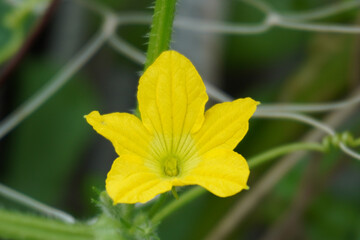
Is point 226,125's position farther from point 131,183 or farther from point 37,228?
point 37,228

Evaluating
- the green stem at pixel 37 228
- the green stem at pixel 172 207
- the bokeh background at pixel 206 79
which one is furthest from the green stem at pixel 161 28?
the bokeh background at pixel 206 79

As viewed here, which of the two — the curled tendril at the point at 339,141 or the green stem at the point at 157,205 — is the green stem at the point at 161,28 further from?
the curled tendril at the point at 339,141

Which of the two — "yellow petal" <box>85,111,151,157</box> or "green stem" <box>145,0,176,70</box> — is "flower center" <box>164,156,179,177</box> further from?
"green stem" <box>145,0,176,70</box>

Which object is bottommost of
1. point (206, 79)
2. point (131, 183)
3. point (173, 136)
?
point (131, 183)

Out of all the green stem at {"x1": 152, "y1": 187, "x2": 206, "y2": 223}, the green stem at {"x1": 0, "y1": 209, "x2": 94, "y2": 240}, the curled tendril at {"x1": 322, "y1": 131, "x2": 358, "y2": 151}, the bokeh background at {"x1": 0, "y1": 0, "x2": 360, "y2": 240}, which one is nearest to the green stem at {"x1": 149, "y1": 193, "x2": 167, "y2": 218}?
the green stem at {"x1": 152, "y1": 187, "x2": 206, "y2": 223}

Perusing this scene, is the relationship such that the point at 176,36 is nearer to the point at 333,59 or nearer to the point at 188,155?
the point at 333,59

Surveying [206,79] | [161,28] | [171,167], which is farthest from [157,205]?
[206,79]

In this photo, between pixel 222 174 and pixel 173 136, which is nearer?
pixel 222 174
